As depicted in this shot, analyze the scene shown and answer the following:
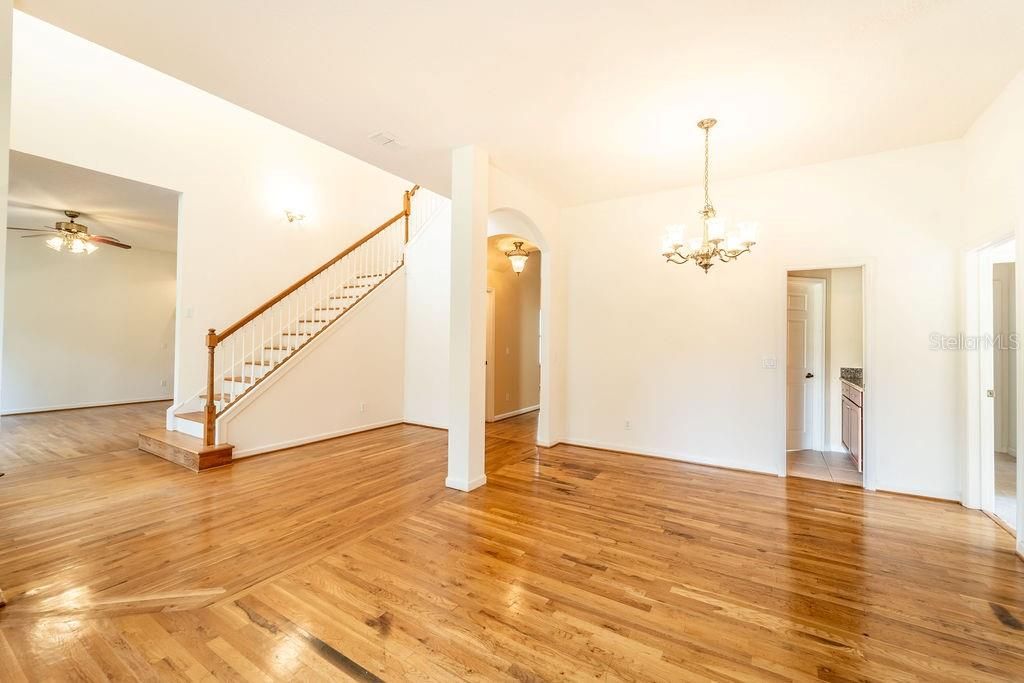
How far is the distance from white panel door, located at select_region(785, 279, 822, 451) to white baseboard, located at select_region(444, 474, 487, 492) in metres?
4.03

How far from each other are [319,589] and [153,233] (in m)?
7.41

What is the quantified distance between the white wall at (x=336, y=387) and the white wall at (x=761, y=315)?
2916 millimetres

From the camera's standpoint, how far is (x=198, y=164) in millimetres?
5195

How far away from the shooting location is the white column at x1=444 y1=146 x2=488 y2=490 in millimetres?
3689

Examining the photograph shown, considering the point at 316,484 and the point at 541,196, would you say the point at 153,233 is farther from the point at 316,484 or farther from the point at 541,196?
the point at 541,196

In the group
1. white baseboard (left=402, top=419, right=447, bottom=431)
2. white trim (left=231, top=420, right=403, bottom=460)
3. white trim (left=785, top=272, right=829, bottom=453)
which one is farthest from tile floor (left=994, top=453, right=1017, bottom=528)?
white trim (left=231, top=420, right=403, bottom=460)

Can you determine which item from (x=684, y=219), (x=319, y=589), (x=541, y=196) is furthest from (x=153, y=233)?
(x=684, y=219)

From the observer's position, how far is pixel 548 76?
8.92 ft

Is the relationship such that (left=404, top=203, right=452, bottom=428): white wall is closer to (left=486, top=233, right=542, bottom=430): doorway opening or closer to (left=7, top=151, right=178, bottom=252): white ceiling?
(left=486, top=233, right=542, bottom=430): doorway opening

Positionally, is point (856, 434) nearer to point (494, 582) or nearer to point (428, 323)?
point (494, 582)

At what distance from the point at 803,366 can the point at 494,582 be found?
498 cm

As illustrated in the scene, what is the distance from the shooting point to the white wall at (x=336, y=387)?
480 centimetres

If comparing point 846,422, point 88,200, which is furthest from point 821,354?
point 88,200

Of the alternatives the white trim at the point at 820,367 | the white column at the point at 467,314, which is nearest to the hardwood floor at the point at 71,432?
the white column at the point at 467,314
